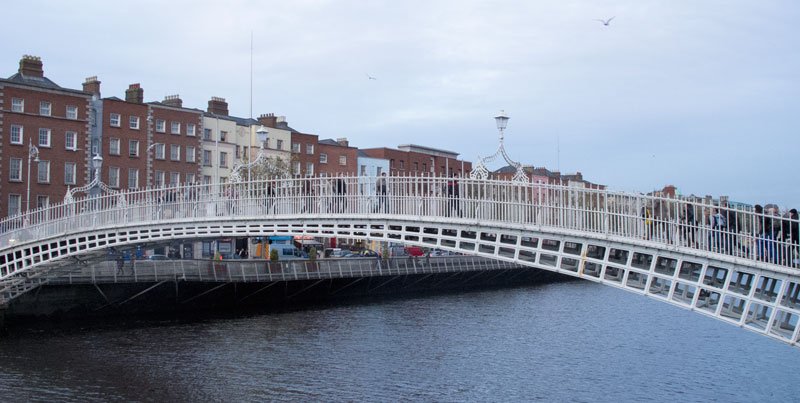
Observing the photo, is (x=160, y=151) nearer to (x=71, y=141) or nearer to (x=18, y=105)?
(x=71, y=141)

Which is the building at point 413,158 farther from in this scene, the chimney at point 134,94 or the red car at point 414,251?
the chimney at point 134,94

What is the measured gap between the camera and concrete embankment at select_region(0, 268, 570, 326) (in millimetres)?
32969

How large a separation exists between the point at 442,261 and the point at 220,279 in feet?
66.7

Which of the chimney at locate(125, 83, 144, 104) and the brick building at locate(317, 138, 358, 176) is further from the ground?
the chimney at locate(125, 83, 144, 104)

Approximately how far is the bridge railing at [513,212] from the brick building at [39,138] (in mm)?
20088

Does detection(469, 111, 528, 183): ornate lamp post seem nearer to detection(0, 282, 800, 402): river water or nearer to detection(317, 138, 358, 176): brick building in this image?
detection(0, 282, 800, 402): river water

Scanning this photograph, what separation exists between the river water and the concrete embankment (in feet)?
5.42

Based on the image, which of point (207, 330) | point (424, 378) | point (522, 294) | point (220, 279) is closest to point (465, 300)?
point (522, 294)

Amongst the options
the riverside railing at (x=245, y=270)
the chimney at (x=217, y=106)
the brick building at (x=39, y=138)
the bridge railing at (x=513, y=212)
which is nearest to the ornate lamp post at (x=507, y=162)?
the bridge railing at (x=513, y=212)

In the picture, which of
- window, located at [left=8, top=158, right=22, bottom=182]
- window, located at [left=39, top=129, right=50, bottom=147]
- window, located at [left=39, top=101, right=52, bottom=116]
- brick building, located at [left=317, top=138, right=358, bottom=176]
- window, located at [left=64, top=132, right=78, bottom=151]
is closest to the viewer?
window, located at [left=8, top=158, right=22, bottom=182]

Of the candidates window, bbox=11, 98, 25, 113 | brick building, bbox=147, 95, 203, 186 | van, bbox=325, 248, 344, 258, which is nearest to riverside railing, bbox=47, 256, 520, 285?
van, bbox=325, 248, 344, 258

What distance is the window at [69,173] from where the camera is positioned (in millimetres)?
48562

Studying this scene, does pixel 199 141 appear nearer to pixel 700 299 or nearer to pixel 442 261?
pixel 442 261

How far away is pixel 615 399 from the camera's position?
70.9 feet
